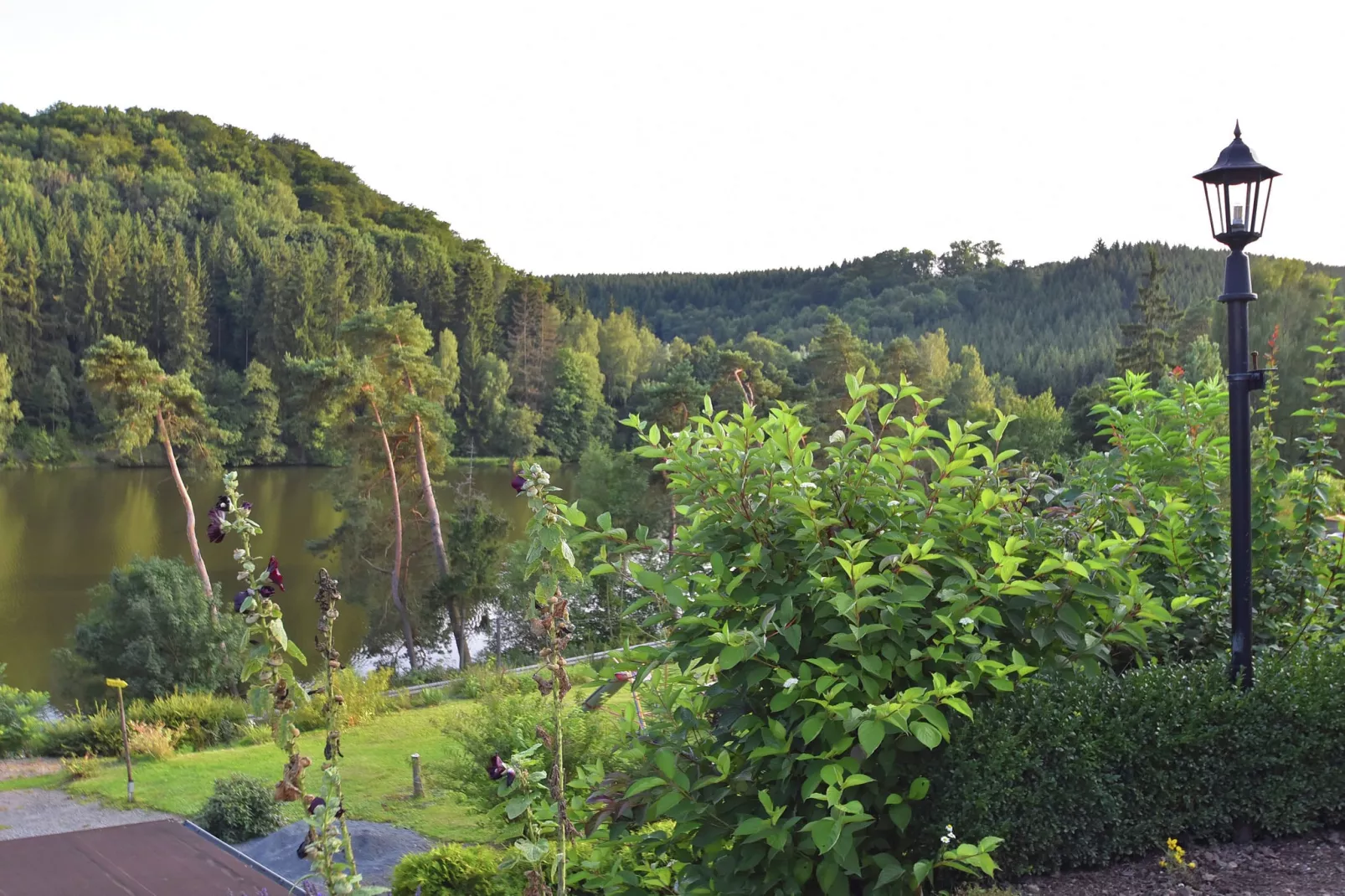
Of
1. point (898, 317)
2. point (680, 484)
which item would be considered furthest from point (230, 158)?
point (680, 484)

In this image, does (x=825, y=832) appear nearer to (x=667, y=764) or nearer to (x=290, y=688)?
(x=667, y=764)

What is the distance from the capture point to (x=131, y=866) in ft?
15.4

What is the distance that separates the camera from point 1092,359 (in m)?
46.8

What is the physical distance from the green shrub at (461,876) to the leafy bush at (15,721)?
11.2 meters

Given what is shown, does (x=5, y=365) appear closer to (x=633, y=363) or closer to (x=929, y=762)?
(x=633, y=363)

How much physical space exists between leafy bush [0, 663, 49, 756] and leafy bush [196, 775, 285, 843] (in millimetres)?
6573

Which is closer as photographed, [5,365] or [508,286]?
[5,365]

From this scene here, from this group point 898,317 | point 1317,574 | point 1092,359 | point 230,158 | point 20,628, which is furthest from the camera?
point 230,158

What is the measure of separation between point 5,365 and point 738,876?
47.0 metres

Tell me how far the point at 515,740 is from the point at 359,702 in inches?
318

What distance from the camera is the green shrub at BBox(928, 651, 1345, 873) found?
268 centimetres

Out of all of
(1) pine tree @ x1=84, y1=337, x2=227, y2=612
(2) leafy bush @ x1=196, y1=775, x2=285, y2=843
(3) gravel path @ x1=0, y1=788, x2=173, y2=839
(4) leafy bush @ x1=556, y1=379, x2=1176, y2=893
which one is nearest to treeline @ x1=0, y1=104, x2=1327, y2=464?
(1) pine tree @ x1=84, y1=337, x2=227, y2=612

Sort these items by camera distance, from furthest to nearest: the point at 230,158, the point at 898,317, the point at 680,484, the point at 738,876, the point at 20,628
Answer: the point at 230,158
the point at 898,317
the point at 20,628
the point at 680,484
the point at 738,876

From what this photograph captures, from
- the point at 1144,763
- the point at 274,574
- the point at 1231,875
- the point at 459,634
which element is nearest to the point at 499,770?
the point at 274,574
